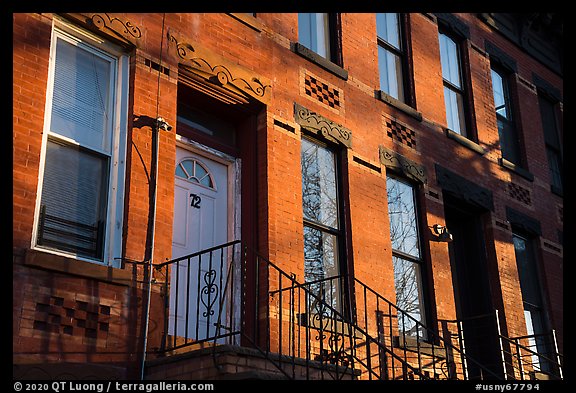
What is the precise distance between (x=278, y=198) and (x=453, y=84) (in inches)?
223

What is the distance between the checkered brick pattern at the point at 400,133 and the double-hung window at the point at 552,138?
460cm

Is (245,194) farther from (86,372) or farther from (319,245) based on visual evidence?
(86,372)

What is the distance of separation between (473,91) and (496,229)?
2.61 metres

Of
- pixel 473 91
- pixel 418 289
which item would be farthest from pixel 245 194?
pixel 473 91

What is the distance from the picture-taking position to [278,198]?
9641mm

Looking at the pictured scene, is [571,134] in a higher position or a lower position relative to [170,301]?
higher

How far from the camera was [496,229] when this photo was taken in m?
13.1

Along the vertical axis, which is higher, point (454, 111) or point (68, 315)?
point (454, 111)

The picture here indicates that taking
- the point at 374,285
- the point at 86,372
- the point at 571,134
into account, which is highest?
the point at 571,134

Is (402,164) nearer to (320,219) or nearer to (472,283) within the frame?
(320,219)

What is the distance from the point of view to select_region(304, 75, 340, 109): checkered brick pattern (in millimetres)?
10898

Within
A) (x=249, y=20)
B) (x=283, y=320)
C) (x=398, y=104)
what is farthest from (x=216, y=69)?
(x=398, y=104)

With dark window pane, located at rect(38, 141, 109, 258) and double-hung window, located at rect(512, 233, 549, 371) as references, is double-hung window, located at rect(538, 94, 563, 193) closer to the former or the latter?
double-hung window, located at rect(512, 233, 549, 371)

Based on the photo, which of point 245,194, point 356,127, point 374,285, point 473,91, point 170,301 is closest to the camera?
point 170,301
